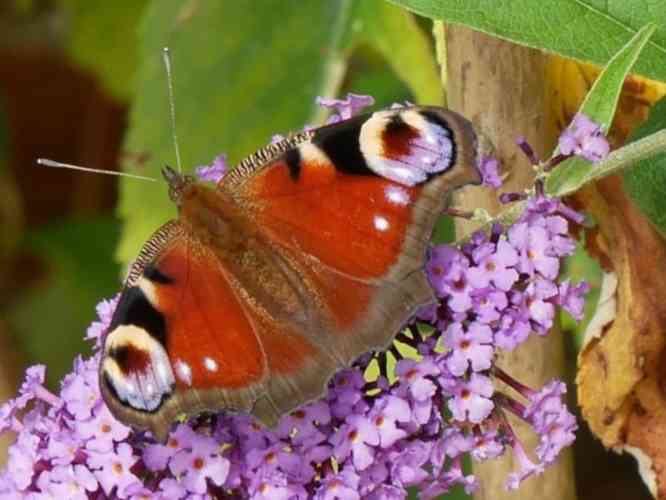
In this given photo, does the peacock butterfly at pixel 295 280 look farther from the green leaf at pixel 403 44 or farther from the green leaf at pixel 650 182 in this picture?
the green leaf at pixel 403 44

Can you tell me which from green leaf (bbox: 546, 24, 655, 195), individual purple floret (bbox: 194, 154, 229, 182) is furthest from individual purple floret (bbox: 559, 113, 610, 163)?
individual purple floret (bbox: 194, 154, 229, 182)

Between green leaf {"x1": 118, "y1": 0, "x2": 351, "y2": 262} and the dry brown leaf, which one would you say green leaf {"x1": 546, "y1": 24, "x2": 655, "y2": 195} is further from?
green leaf {"x1": 118, "y1": 0, "x2": 351, "y2": 262}

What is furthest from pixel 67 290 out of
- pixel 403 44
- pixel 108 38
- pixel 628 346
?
pixel 628 346

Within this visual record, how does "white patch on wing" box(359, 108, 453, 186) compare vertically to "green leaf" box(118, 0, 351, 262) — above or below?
below

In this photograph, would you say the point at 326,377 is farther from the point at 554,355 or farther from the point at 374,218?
the point at 554,355

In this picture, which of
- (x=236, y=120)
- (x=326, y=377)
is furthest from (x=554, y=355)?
(x=236, y=120)
